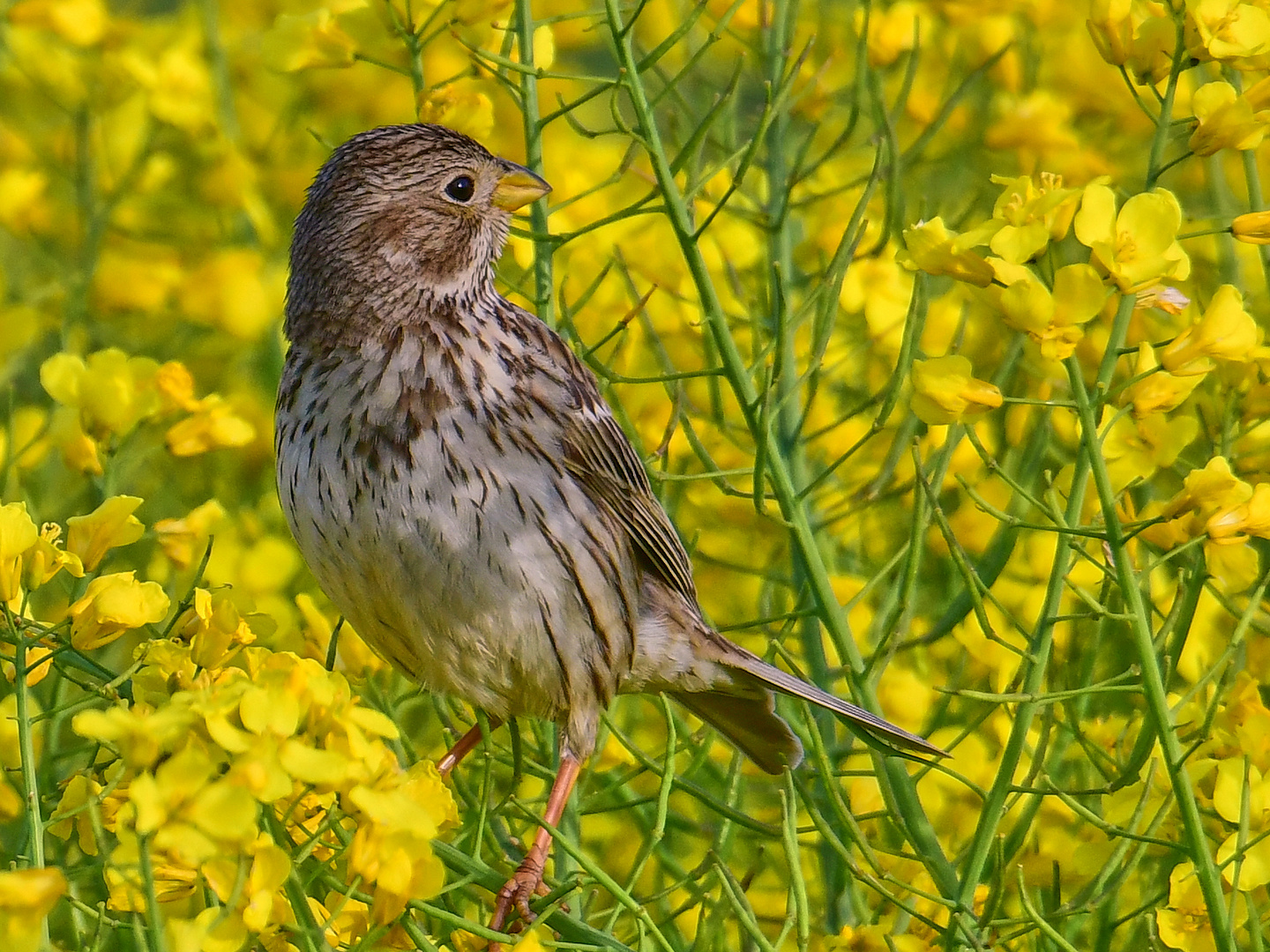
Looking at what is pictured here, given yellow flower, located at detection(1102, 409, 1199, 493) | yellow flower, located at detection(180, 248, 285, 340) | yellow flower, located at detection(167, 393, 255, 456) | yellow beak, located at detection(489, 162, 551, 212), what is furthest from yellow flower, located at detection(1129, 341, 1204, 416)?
yellow flower, located at detection(180, 248, 285, 340)

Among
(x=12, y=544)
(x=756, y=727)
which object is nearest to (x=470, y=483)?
(x=756, y=727)

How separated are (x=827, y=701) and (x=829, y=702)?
0.01m

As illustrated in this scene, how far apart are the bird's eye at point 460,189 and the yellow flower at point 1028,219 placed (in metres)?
1.54

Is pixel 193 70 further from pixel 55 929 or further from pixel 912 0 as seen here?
pixel 55 929

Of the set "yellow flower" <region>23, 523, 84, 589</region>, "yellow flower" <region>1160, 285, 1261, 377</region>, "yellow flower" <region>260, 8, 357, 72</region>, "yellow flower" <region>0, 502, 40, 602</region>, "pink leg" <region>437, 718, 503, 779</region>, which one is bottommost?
"pink leg" <region>437, 718, 503, 779</region>

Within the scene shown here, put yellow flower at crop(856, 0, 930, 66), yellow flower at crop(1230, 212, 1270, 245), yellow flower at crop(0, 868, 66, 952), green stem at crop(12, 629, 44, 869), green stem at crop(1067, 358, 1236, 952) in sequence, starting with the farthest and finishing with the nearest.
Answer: yellow flower at crop(856, 0, 930, 66) < yellow flower at crop(1230, 212, 1270, 245) < green stem at crop(1067, 358, 1236, 952) < green stem at crop(12, 629, 44, 869) < yellow flower at crop(0, 868, 66, 952)

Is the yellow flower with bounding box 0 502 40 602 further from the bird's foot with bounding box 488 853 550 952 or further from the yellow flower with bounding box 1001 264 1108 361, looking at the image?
the yellow flower with bounding box 1001 264 1108 361

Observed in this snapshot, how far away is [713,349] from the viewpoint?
3.42 m

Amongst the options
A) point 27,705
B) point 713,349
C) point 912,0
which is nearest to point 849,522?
point 713,349

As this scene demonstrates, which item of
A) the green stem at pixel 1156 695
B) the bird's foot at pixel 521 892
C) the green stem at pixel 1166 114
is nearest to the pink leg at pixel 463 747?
the bird's foot at pixel 521 892

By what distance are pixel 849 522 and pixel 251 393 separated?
1991mm

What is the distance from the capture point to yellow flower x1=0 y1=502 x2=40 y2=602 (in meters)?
2.36

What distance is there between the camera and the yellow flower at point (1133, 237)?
2.52m

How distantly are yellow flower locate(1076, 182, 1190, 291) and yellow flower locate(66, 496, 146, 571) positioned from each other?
143cm
